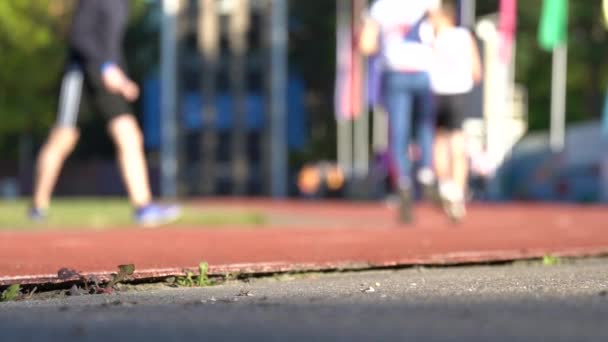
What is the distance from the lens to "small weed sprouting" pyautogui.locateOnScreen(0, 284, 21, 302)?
4.93 metres

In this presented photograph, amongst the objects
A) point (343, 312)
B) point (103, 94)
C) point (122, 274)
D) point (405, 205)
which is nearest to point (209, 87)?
point (405, 205)

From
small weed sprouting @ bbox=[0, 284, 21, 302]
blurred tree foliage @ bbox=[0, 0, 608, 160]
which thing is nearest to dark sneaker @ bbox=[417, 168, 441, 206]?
small weed sprouting @ bbox=[0, 284, 21, 302]

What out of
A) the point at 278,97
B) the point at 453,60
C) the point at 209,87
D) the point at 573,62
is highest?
the point at 209,87

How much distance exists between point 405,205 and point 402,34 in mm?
1453

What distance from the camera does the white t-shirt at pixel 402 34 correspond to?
33.3 ft

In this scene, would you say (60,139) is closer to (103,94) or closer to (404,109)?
(103,94)

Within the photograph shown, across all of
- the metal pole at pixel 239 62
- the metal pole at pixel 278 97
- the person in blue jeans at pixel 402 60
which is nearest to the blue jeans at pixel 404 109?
Answer: the person in blue jeans at pixel 402 60

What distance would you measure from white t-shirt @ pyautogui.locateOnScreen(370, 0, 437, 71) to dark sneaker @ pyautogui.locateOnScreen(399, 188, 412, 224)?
1.05 metres

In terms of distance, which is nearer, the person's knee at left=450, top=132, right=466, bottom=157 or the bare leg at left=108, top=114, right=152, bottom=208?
the bare leg at left=108, top=114, right=152, bottom=208

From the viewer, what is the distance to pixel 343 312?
3.88 metres

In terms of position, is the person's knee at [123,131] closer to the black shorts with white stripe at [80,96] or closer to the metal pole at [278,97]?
the black shorts with white stripe at [80,96]

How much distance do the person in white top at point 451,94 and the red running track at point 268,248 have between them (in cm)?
42

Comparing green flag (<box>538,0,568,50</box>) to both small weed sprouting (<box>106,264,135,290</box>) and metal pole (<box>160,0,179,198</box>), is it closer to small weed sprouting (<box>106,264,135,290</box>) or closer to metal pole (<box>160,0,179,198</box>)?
small weed sprouting (<box>106,264,135,290</box>)

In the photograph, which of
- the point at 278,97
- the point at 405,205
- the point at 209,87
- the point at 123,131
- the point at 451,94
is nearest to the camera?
the point at 123,131
